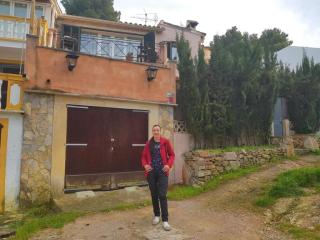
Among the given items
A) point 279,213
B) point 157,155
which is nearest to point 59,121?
point 157,155

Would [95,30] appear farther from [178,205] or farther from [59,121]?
[178,205]

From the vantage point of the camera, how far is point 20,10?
14609 mm

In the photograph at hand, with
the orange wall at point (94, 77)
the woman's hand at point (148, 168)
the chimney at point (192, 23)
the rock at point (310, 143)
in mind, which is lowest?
the woman's hand at point (148, 168)

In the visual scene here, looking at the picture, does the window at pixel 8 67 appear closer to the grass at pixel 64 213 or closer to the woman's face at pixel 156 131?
the grass at pixel 64 213

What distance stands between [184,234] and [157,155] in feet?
4.99

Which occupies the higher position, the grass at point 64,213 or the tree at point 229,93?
the tree at point 229,93

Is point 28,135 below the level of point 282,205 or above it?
above

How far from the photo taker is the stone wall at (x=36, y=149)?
7.94 metres

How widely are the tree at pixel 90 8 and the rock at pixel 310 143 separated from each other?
1687cm

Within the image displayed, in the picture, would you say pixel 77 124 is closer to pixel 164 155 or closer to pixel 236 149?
pixel 164 155

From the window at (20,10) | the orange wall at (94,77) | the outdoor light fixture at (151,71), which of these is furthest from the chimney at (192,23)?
the outdoor light fixture at (151,71)

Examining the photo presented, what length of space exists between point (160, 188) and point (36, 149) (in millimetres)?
4224

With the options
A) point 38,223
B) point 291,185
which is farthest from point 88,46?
point 291,185

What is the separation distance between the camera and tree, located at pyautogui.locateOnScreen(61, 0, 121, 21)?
22.8 meters
